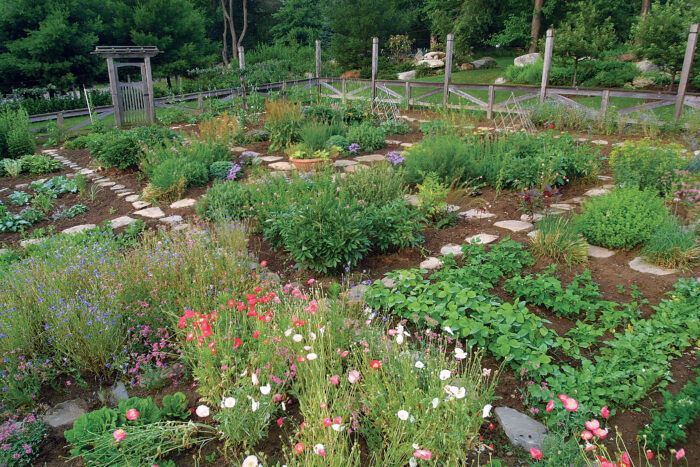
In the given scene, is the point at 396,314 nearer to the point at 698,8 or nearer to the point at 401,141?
the point at 401,141

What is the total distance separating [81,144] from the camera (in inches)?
395

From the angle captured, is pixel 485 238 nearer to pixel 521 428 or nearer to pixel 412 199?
pixel 412 199

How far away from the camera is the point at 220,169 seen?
6883 mm

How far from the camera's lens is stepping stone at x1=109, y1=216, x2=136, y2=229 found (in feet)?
17.8

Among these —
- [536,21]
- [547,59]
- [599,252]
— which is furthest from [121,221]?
[536,21]

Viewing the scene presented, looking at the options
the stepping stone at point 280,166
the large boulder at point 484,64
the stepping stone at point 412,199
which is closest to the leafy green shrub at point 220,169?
the stepping stone at point 280,166

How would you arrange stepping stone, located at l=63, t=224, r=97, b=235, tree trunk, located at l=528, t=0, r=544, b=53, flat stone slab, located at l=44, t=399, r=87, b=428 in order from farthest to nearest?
tree trunk, located at l=528, t=0, r=544, b=53 → stepping stone, located at l=63, t=224, r=97, b=235 → flat stone slab, located at l=44, t=399, r=87, b=428

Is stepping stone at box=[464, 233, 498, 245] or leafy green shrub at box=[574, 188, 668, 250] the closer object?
leafy green shrub at box=[574, 188, 668, 250]

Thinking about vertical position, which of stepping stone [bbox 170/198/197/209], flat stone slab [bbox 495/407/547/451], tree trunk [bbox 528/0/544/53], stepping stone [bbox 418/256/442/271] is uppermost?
tree trunk [bbox 528/0/544/53]

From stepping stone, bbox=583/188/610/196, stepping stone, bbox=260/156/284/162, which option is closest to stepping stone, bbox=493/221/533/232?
stepping stone, bbox=583/188/610/196

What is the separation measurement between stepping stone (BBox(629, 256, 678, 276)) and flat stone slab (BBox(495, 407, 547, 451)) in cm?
214

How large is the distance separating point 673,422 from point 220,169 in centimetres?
604

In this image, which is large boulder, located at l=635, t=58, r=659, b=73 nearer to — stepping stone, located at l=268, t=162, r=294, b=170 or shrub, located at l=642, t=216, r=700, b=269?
stepping stone, located at l=268, t=162, r=294, b=170

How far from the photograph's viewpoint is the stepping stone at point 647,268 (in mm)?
3775
